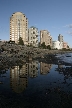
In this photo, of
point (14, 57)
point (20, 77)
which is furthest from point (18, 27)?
point (20, 77)

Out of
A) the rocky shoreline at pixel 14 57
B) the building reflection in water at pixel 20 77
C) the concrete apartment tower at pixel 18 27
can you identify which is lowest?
the building reflection in water at pixel 20 77

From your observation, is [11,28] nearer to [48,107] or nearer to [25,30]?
[25,30]

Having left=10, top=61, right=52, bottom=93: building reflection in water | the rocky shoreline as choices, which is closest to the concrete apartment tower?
the rocky shoreline

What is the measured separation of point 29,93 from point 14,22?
18305 cm

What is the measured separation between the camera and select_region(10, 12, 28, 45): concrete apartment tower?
190m

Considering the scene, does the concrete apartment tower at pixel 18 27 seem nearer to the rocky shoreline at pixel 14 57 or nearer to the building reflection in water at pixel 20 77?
the rocky shoreline at pixel 14 57

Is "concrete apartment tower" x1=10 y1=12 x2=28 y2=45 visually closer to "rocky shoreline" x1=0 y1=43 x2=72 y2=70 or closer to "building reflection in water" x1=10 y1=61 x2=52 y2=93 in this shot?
"rocky shoreline" x1=0 y1=43 x2=72 y2=70

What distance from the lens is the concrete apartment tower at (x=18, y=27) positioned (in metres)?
190

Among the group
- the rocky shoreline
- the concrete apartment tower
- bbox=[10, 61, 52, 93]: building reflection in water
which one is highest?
the concrete apartment tower

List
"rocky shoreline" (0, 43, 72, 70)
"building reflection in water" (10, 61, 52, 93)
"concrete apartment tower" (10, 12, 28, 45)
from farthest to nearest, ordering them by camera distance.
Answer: "concrete apartment tower" (10, 12, 28, 45) → "rocky shoreline" (0, 43, 72, 70) → "building reflection in water" (10, 61, 52, 93)

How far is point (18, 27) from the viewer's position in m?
192

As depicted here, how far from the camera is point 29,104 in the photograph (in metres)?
15.8

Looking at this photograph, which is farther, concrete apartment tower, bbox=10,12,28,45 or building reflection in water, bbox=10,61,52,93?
concrete apartment tower, bbox=10,12,28,45

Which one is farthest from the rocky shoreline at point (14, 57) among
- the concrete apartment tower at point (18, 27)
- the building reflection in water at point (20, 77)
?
the concrete apartment tower at point (18, 27)
